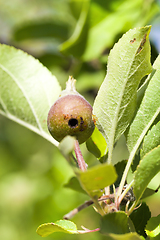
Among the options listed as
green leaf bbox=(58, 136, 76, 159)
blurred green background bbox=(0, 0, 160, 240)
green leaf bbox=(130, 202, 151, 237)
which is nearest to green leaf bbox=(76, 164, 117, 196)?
green leaf bbox=(58, 136, 76, 159)

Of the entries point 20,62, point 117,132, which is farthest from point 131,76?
point 20,62

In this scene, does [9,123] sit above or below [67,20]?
above

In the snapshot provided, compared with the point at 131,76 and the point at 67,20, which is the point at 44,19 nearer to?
the point at 67,20

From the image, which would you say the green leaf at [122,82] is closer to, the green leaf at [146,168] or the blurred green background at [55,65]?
the green leaf at [146,168]

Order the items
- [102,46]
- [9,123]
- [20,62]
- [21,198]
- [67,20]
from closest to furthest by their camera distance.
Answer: [20,62]
[102,46]
[67,20]
[21,198]
[9,123]

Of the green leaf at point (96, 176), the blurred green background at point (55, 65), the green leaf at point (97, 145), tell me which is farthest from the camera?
the blurred green background at point (55, 65)

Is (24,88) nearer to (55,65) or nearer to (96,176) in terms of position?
(96,176)

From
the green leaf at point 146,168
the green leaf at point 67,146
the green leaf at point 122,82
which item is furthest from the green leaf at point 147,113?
the green leaf at point 67,146
